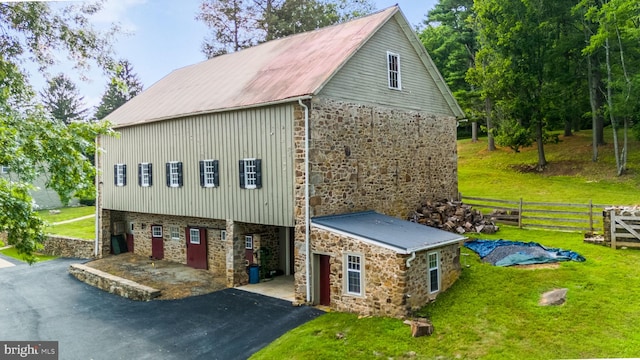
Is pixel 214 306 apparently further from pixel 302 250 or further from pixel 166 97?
pixel 166 97

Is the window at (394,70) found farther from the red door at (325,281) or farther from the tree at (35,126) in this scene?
the tree at (35,126)

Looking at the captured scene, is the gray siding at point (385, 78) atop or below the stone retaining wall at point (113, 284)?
atop

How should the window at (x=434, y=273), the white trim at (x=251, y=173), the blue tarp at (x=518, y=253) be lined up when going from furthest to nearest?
the white trim at (x=251, y=173) < the blue tarp at (x=518, y=253) < the window at (x=434, y=273)

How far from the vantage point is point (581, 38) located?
29.6 m

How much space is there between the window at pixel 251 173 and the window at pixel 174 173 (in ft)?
12.9

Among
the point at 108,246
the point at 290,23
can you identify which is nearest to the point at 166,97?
the point at 108,246

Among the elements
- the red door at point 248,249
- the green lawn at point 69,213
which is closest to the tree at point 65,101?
the green lawn at point 69,213

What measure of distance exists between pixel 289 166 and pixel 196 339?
5.69m

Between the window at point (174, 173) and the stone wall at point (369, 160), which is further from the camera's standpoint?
the window at point (174, 173)

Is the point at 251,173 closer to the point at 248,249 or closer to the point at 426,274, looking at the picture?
the point at 248,249

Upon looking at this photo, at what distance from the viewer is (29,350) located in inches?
475

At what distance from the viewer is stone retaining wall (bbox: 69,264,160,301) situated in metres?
15.9

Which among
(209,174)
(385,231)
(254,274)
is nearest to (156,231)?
(209,174)

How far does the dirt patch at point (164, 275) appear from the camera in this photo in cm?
1638
